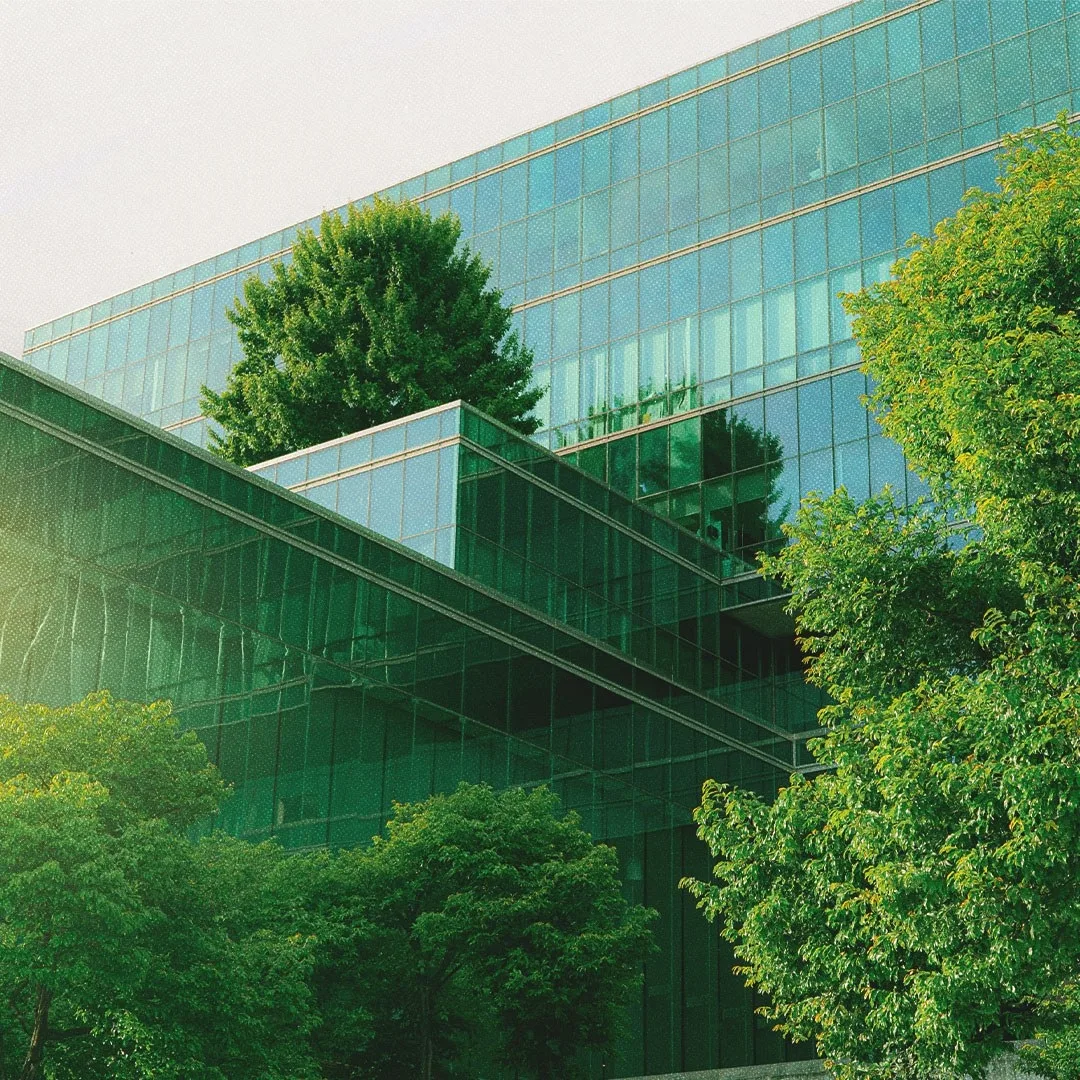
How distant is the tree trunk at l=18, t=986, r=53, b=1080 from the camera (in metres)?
19.2

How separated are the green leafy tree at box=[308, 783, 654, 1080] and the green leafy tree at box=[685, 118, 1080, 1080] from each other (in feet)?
19.1

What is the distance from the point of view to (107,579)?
2789cm

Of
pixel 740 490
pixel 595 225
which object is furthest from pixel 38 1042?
pixel 595 225

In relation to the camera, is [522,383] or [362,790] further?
[522,383]

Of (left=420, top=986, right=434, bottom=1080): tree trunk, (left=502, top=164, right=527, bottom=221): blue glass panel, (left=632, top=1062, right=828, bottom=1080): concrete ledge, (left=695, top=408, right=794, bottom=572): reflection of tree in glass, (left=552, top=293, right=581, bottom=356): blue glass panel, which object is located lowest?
(left=632, top=1062, right=828, bottom=1080): concrete ledge

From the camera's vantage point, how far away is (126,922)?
18578mm

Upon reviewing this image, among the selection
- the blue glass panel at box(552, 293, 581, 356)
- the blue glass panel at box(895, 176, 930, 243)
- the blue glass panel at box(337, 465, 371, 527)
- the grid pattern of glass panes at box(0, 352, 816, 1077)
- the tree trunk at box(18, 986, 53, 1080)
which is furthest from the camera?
the blue glass panel at box(552, 293, 581, 356)

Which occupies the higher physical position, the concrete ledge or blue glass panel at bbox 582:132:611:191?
blue glass panel at bbox 582:132:611:191

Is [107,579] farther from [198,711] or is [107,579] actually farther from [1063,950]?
[1063,950]

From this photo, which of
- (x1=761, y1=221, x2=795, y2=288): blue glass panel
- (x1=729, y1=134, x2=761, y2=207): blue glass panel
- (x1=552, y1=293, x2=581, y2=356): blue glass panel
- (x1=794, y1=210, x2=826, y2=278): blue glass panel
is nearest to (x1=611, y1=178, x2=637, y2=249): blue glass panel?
(x1=552, y1=293, x2=581, y2=356): blue glass panel

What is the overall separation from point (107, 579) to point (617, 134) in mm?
29826

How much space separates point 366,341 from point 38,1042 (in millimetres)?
29976

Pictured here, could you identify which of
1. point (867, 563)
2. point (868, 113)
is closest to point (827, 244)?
point (868, 113)

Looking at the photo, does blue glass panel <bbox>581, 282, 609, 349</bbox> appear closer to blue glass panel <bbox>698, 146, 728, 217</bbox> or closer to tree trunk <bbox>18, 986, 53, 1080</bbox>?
blue glass panel <bbox>698, 146, 728, 217</bbox>
